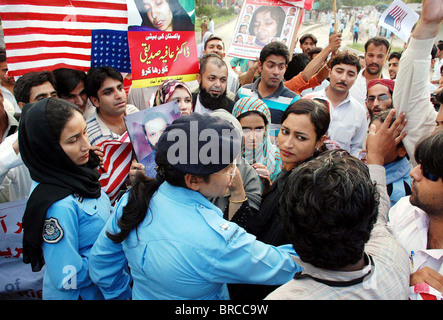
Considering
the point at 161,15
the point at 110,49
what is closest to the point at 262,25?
the point at 161,15

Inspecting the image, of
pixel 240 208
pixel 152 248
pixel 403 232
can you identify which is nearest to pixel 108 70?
pixel 240 208

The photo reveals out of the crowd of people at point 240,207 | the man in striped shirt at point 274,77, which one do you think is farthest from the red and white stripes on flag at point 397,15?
the crowd of people at point 240,207

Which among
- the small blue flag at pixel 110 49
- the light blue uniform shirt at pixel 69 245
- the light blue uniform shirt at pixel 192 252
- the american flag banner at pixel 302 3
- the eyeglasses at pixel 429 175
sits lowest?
the light blue uniform shirt at pixel 69 245

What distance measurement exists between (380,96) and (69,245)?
3.43 m

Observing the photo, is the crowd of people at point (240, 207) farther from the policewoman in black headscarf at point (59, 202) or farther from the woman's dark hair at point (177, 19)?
the woman's dark hair at point (177, 19)

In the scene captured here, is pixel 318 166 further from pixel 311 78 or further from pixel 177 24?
pixel 311 78

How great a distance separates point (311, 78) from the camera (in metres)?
4.49

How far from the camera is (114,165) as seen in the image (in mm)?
2682

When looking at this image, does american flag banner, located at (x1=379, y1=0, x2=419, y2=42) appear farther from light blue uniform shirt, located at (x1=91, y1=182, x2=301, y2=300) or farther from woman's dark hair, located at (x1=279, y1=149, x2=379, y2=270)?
light blue uniform shirt, located at (x1=91, y1=182, x2=301, y2=300)

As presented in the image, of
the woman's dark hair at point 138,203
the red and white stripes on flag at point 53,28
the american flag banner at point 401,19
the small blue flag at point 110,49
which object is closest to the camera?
the woman's dark hair at point 138,203

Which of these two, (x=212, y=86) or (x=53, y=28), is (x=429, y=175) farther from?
(x=53, y=28)

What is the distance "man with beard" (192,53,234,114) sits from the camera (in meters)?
3.66

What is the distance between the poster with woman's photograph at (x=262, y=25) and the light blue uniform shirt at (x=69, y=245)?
2.96m

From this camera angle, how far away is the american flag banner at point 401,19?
13.1 ft
